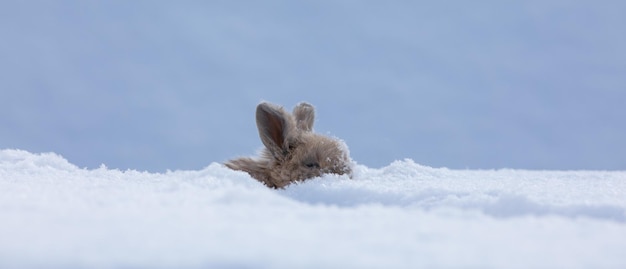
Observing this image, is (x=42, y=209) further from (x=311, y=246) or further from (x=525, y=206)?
(x=525, y=206)

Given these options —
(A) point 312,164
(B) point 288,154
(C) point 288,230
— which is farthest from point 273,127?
(C) point 288,230

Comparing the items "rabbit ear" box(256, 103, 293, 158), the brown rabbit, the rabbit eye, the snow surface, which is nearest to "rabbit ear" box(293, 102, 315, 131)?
the brown rabbit

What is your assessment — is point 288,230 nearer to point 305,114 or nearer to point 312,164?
point 312,164

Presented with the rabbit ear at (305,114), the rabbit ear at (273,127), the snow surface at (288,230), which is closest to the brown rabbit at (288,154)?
the rabbit ear at (273,127)

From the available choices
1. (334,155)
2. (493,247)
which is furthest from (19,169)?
(493,247)

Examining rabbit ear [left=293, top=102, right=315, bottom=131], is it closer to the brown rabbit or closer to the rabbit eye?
the brown rabbit

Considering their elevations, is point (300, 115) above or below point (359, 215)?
above

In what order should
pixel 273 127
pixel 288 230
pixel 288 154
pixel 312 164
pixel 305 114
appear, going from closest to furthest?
1. pixel 288 230
2. pixel 312 164
3. pixel 288 154
4. pixel 273 127
5. pixel 305 114

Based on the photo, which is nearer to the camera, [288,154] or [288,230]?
[288,230]
